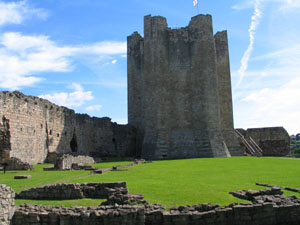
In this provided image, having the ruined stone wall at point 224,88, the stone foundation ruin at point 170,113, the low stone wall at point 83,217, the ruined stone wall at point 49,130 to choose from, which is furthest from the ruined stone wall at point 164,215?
the ruined stone wall at point 224,88

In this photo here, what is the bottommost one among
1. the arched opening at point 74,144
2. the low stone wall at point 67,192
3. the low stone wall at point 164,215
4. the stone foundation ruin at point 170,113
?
the low stone wall at point 164,215

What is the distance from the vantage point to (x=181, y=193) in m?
8.87

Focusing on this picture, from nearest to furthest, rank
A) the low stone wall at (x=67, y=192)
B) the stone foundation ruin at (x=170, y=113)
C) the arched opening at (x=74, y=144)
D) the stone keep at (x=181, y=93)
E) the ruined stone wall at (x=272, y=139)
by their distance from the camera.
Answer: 1. the low stone wall at (x=67, y=192)
2. the arched opening at (x=74, y=144)
3. the stone foundation ruin at (x=170, y=113)
4. the stone keep at (x=181, y=93)
5. the ruined stone wall at (x=272, y=139)

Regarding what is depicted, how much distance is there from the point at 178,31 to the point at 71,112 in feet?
43.7

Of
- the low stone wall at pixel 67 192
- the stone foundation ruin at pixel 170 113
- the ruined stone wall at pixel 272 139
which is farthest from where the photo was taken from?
the ruined stone wall at pixel 272 139

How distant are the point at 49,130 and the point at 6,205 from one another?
17809 millimetres

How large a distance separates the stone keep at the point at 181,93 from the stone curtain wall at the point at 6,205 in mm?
21565

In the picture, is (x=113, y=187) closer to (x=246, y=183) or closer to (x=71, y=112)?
(x=246, y=183)

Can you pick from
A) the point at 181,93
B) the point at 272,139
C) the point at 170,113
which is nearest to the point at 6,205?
the point at 170,113

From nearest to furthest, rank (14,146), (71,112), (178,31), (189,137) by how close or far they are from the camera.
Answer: (14,146), (71,112), (189,137), (178,31)

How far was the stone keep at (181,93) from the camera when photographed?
2906 cm

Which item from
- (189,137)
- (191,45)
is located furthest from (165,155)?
(191,45)

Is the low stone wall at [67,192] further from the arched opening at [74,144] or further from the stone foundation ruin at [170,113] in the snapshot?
the arched opening at [74,144]

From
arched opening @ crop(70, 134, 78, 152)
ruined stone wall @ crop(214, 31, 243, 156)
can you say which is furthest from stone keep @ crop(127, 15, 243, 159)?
arched opening @ crop(70, 134, 78, 152)
